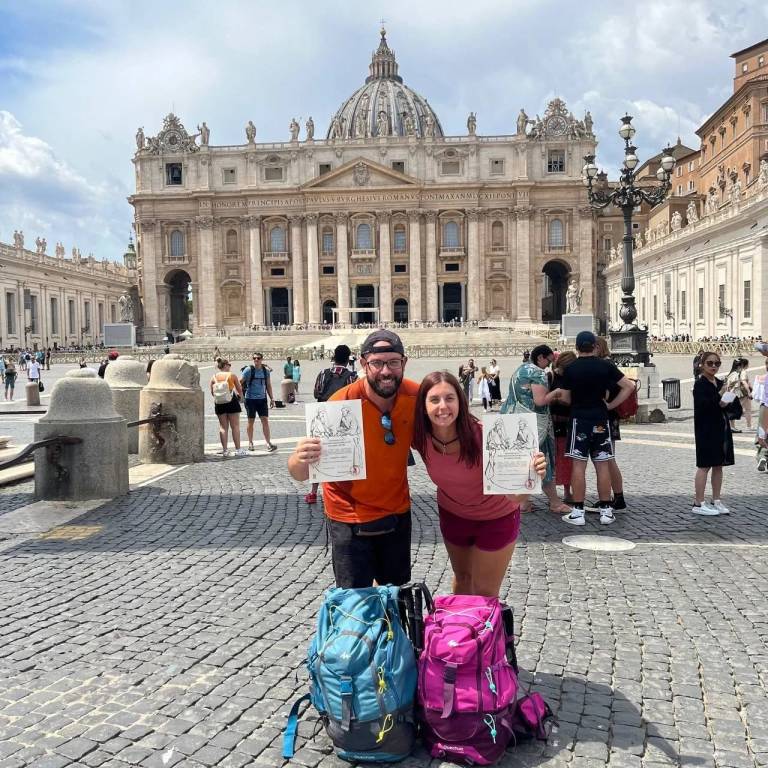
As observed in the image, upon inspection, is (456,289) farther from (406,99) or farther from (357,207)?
(406,99)

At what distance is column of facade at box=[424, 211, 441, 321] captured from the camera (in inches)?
2638

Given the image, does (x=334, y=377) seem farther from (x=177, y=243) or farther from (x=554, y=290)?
(x=554, y=290)

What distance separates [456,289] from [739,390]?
187 feet

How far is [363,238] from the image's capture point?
223 ft

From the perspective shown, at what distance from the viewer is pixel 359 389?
11.2 feet

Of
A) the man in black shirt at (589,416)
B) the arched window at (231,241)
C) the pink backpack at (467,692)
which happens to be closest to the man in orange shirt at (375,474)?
the pink backpack at (467,692)

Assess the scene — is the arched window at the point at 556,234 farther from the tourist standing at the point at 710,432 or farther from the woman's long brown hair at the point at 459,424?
the woman's long brown hair at the point at 459,424

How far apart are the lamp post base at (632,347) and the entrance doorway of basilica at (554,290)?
52271 mm

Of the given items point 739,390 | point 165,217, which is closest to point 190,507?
point 739,390

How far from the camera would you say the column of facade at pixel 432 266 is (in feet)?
220

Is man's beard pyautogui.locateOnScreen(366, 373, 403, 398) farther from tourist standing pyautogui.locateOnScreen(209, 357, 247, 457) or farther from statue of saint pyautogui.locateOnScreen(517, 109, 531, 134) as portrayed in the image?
statue of saint pyautogui.locateOnScreen(517, 109, 531, 134)

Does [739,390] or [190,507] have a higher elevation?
[739,390]

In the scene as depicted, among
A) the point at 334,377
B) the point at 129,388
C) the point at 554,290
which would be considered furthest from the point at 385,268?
the point at 334,377

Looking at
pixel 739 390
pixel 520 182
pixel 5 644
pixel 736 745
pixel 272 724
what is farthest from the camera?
pixel 520 182
